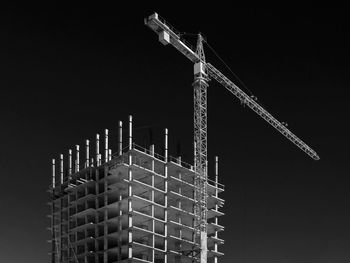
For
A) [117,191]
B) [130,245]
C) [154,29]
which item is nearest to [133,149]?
[117,191]

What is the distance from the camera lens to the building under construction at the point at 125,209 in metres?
168

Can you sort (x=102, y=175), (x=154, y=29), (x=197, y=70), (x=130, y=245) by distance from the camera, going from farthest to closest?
(x=197, y=70) → (x=154, y=29) → (x=102, y=175) → (x=130, y=245)

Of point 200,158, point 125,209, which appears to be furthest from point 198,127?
point 125,209

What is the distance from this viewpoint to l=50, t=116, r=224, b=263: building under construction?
6594 inches

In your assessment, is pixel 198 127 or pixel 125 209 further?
pixel 198 127

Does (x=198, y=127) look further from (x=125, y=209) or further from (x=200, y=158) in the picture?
(x=125, y=209)

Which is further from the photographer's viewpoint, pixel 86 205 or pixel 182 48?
pixel 182 48

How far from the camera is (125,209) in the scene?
168500 millimetres

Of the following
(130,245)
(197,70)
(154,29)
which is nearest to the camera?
(130,245)

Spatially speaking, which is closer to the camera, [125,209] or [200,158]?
[125,209]

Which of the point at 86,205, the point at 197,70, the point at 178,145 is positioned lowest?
the point at 86,205

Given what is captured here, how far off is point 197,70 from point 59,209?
161 feet

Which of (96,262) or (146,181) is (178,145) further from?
(96,262)

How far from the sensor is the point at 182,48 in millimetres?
194750
